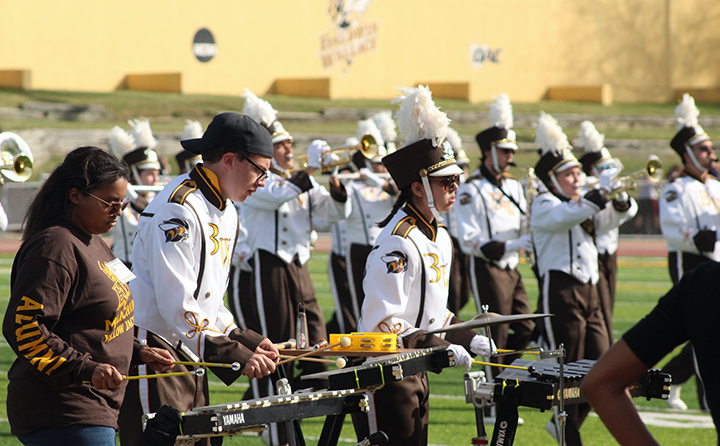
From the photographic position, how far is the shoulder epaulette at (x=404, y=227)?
13.0ft

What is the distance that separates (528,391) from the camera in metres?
3.45

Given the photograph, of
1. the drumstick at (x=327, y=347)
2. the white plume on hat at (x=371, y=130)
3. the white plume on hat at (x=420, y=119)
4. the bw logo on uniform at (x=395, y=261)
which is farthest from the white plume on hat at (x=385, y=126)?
the drumstick at (x=327, y=347)

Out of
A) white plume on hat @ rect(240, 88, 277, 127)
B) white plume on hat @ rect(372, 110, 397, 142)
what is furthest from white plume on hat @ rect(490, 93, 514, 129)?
white plume on hat @ rect(372, 110, 397, 142)

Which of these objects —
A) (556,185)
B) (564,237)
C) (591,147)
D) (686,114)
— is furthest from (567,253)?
(591,147)

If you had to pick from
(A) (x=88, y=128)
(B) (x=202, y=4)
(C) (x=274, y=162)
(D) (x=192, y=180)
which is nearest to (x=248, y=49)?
(B) (x=202, y=4)

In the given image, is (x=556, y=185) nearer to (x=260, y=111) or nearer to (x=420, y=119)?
(x=260, y=111)

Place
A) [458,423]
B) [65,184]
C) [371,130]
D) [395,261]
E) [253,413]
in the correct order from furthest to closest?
[371,130], [458,423], [395,261], [65,184], [253,413]

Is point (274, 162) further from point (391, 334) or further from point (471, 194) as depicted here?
point (391, 334)

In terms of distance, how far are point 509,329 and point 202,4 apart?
93.3 feet

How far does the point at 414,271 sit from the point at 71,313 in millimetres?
1431

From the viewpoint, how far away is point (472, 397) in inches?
140

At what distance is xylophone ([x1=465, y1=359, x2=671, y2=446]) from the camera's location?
3.43 meters

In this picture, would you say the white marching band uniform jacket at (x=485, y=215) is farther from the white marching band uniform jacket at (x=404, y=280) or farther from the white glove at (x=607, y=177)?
the white marching band uniform jacket at (x=404, y=280)

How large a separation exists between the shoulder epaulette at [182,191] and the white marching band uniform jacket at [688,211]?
5128 mm
